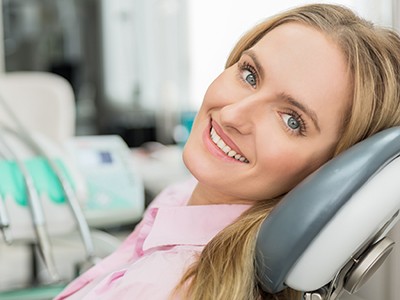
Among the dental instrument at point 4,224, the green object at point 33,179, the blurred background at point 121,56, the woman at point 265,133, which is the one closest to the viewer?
the woman at point 265,133

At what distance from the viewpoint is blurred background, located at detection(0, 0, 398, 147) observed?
126 inches

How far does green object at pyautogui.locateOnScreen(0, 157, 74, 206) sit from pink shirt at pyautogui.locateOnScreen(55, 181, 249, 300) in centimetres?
37

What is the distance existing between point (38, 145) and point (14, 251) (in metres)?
0.41

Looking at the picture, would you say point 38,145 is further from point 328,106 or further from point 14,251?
point 328,106

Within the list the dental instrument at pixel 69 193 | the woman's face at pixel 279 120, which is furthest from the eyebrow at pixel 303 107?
the dental instrument at pixel 69 193

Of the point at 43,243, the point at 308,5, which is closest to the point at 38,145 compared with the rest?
the point at 43,243

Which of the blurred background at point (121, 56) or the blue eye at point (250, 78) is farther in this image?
the blurred background at point (121, 56)

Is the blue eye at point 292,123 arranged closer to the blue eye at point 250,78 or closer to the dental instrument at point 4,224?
the blue eye at point 250,78

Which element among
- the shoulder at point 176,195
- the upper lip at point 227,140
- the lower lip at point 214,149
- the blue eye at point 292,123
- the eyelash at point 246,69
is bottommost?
the shoulder at point 176,195

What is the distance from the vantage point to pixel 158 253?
914 millimetres

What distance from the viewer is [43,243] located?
1384 mm

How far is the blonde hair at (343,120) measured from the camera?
84 cm

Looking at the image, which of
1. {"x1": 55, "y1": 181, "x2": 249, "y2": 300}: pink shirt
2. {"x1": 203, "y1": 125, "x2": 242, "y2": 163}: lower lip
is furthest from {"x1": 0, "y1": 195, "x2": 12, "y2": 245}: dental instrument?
{"x1": 203, "y1": 125, "x2": 242, "y2": 163}: lower lip

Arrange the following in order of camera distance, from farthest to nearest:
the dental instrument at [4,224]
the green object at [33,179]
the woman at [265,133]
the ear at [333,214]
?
the green object at [33,179] → the dental instrument at [4,224] → the woman at [265,133] → the ear at [333,214]
